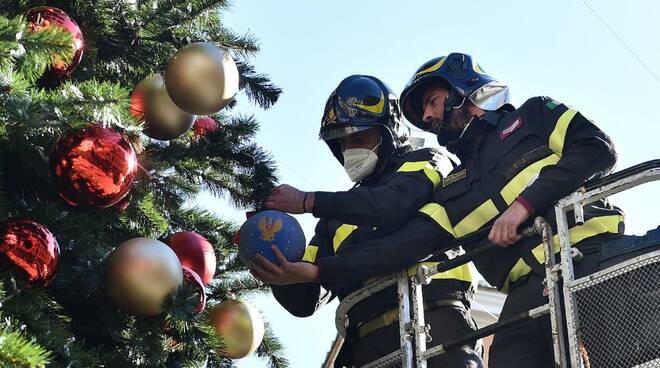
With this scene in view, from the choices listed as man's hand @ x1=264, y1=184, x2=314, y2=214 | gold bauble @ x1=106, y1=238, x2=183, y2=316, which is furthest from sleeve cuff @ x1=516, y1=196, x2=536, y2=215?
gold bauble @ x1=106, y1=238, x2=183, y2=316

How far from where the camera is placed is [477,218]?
6.21 metres

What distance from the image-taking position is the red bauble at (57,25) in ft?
17.5

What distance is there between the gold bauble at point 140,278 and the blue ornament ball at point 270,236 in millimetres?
1017

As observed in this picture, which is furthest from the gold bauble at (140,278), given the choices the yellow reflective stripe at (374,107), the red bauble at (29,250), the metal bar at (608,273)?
the yellow reflective stripe at (374,107)

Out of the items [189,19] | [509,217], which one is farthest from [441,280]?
[189,19]

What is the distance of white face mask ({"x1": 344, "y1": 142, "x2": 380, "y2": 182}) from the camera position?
277 inches

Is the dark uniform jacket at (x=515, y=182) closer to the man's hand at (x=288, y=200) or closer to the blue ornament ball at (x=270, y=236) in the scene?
the blue ornament ball at (x=270, y=236)

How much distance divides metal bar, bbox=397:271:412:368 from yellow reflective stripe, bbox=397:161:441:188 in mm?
745

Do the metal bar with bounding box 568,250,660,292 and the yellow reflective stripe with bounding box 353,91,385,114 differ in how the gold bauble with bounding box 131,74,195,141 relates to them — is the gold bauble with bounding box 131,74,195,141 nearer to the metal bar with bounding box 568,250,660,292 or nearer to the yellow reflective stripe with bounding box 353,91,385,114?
the yellow reflective stripe with bounding box 353,91,385,114

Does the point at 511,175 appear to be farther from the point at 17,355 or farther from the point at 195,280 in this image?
the point at 17,355

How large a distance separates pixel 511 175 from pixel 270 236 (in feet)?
4.25

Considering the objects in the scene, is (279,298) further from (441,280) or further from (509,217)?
(509,217)

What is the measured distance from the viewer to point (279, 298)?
22.6 feet

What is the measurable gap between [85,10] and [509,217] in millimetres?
2418
